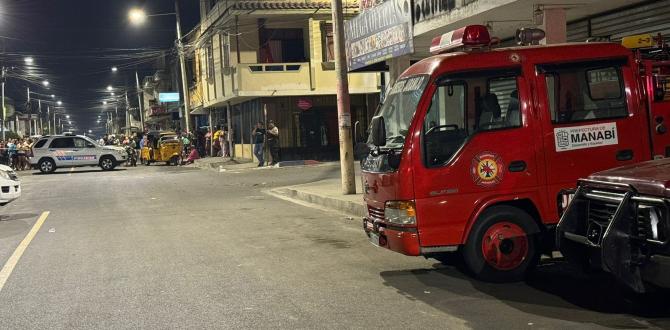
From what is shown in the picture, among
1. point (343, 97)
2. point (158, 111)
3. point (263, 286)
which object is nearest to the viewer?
point (263, 286)

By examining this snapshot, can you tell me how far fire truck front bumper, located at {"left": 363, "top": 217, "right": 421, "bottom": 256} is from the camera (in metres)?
6.16

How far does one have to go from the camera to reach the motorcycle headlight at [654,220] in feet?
14.5

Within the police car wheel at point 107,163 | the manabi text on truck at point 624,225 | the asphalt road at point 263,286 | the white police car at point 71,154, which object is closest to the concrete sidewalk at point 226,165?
the white police car at point 71,154

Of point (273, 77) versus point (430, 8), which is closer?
point (430, 8)

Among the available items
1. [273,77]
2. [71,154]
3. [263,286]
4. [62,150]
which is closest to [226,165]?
[273,77]

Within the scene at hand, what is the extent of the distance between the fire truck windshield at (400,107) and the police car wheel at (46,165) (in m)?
26.0

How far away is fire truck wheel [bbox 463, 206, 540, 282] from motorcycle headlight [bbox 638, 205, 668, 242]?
1.80 m

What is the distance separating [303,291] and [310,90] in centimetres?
2289

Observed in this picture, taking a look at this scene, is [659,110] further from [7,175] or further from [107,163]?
[107,163]

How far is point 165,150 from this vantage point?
33.8m

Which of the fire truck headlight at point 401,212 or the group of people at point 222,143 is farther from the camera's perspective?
the group of people at point 222,143

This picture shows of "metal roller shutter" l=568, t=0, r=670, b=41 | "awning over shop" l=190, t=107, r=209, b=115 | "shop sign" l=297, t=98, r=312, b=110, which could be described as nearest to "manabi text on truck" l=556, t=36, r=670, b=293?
"metal roller shutter" l=568, t=0, r=670, b=41

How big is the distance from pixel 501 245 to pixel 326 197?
761cm

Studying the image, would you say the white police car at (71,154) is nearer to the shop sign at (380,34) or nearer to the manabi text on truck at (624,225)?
the shop sign at (380,34)
